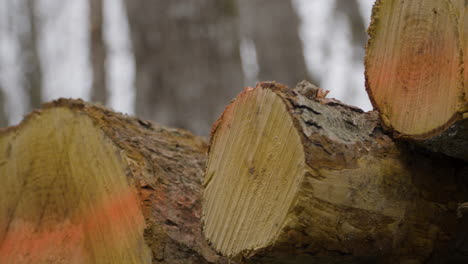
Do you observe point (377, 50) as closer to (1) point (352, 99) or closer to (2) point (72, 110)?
(2) point (72, 110)

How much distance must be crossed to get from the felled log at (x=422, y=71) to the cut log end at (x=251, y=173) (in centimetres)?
26

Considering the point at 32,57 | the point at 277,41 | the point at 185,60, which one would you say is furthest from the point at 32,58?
the point at 185,60

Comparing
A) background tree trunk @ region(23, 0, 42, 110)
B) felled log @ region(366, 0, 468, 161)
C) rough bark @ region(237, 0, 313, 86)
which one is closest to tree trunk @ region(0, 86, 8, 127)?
background tree trunk @ region(23, 0, 42, 110)

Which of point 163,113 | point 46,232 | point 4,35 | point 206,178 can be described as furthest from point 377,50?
point 4,35

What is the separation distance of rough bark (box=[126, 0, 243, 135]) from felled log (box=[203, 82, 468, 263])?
1.83 m

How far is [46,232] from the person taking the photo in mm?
1402

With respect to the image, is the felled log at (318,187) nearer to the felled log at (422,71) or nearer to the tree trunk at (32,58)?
the felled log at (422,71)

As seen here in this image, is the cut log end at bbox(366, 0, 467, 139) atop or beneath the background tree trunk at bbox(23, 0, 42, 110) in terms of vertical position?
beneath

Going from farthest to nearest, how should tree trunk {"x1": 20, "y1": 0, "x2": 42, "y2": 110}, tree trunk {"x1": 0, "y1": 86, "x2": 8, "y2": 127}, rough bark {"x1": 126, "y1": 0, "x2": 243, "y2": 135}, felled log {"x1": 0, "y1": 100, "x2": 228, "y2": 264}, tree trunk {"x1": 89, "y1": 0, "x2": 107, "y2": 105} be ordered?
tree trunk {"x1": 20, "y1": 0, "x2": 42, "y2": 110} → tree trunk {"x1": 0, "y1": 86, "x2": 8, "y2": 127} → tree trunk {"x1": 89, "y1": 0, "x2": 107, "y2": 105} → rough bark {"x1": 126, "y1": 0, "x2": 243, "y2": 135} → felled log {"x1": 0, "y1": 100, "x2": 228, "y2": 264}

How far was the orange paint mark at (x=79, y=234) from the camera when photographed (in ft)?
4.10

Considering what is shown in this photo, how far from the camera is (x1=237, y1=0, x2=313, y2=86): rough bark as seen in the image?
5.35 metres

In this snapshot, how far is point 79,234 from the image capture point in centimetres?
135

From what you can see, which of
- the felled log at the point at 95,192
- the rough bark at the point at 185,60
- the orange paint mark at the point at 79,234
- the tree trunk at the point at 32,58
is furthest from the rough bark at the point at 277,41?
the tree trunk at the point at 32,58

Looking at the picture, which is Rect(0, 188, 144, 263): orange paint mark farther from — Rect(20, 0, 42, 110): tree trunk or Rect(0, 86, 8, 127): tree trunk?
Rect(20, 0, 42, 110): tree trunk
